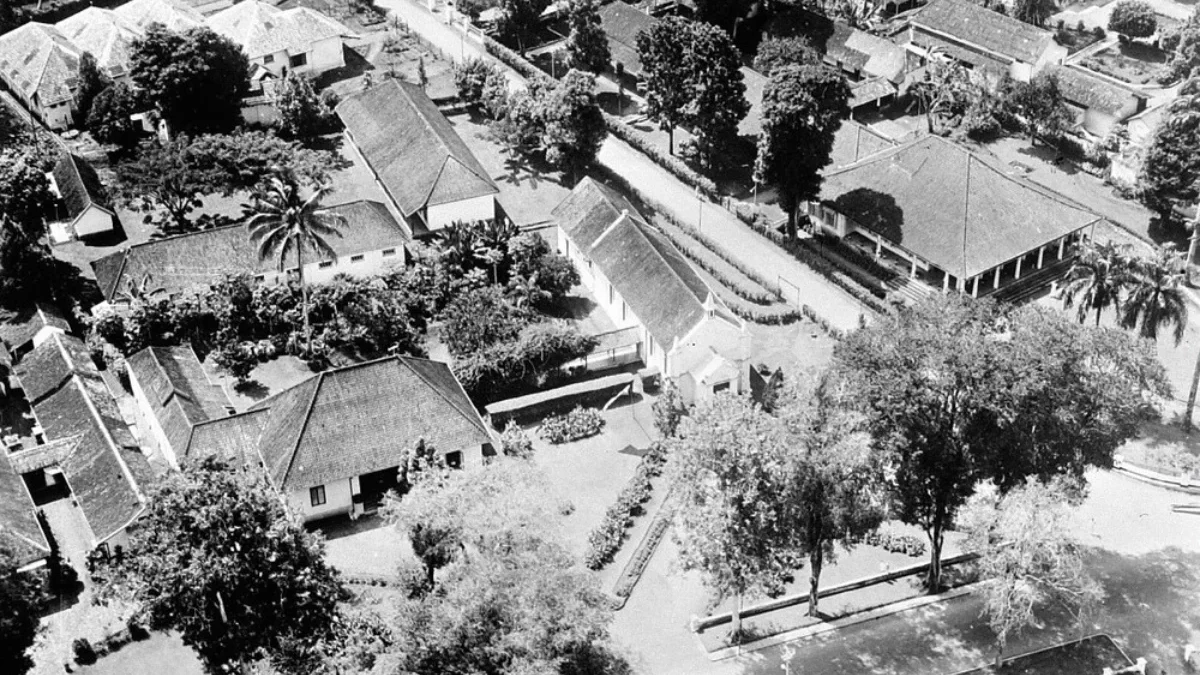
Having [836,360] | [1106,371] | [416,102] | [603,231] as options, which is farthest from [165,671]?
[416,102]

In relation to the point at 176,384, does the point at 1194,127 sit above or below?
above

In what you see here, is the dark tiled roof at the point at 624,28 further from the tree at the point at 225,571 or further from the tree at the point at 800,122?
the tree at the point at 225,571

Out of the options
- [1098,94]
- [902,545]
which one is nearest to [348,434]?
[902,545]

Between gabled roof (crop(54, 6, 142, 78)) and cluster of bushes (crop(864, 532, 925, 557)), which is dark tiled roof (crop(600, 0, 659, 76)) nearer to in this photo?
gabled roof (crop(54, 6, 142, 78))

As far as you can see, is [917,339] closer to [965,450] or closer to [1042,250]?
[965,450]

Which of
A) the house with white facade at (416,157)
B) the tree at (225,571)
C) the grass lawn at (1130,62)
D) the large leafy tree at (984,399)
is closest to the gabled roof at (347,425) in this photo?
the tree at (225,571)
